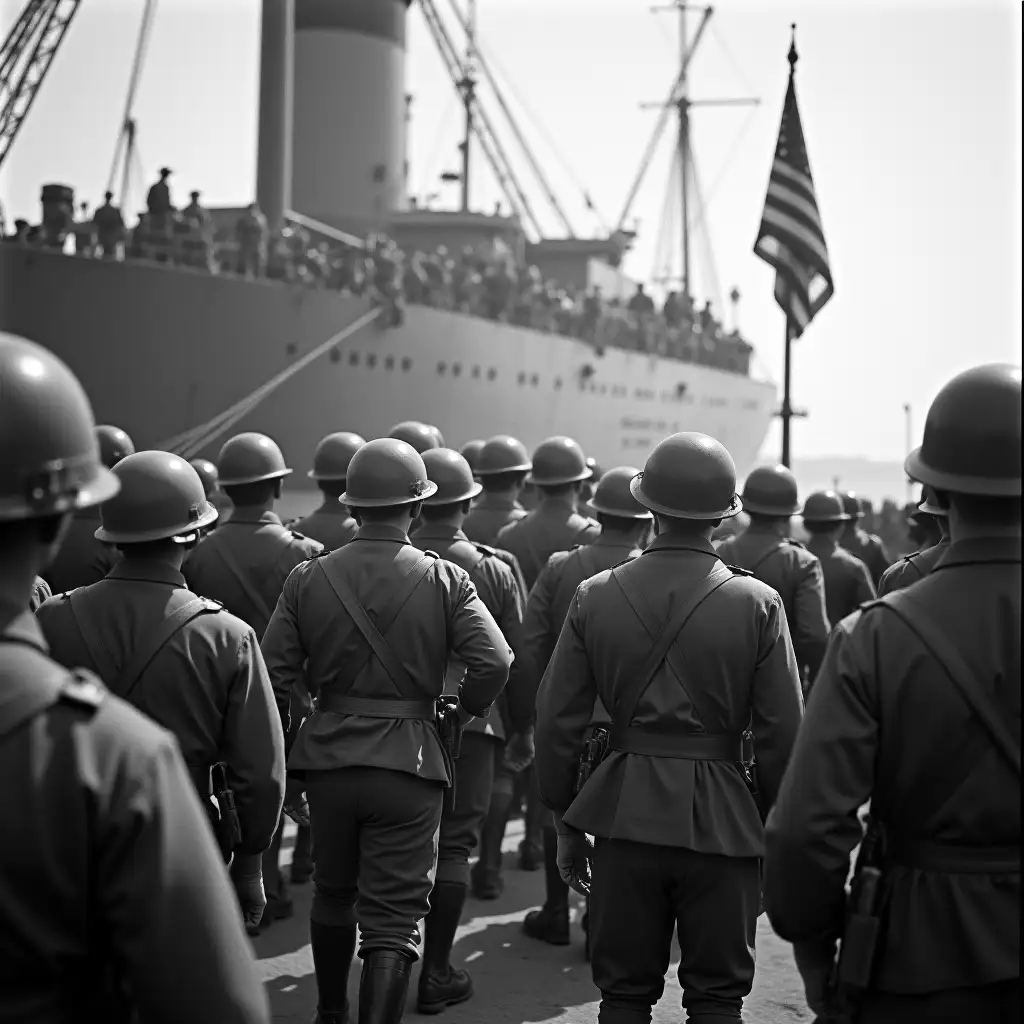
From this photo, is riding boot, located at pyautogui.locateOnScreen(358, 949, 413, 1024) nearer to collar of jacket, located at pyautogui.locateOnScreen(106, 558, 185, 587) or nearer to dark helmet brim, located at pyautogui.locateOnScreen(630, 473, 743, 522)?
collar of jacket, located at pyautogui.locateOnScreen(106, 558, 185, 587)

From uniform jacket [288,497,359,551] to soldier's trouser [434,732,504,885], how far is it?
166 centimetres

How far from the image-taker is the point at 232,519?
6090 millimetres

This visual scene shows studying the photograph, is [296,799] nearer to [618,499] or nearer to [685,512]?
[685,512]

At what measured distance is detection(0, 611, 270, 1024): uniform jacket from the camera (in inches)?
66.6

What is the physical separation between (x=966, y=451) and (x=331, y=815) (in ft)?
8.92

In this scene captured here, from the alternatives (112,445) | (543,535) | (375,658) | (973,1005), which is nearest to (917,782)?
(973,1005)

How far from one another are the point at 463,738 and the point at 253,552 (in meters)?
1.36

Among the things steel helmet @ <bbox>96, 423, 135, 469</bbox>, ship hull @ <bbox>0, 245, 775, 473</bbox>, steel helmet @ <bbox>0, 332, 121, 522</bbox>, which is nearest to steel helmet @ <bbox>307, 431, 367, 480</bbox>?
steel helmet @ <bbox>96, 423, 135, 469</bbox>

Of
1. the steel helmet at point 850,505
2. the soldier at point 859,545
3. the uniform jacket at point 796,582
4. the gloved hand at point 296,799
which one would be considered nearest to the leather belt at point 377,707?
the gloved hand at point 296,799

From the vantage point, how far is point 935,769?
Answer: 2486mm

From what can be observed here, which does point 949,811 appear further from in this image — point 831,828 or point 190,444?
point 190,444

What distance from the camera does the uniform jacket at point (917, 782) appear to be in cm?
244

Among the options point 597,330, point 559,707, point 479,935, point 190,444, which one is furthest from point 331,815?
point 597,330

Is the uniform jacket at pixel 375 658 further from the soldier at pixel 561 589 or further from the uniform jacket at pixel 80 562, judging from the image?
the uniform jacket at pixel 80 562
